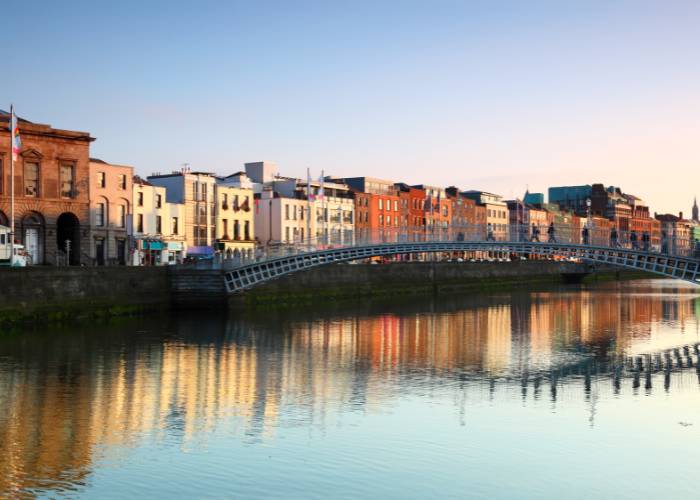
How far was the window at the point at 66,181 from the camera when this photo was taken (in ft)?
171

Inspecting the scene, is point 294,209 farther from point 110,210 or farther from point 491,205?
point 491,205

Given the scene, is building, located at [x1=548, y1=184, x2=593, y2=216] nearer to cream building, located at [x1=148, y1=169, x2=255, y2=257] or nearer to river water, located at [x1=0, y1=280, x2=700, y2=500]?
cream building, located at [x1=148, y1=169, x2=255, y2=257]

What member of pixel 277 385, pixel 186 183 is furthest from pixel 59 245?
pixel 277 385

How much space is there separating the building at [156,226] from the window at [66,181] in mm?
8501

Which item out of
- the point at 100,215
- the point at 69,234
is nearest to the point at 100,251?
the point at 100,215

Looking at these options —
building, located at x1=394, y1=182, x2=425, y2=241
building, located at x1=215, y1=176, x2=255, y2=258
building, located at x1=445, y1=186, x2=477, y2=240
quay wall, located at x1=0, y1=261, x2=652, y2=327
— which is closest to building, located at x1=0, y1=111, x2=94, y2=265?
quay wall, located at x1=0, y1=261, x2=652, y2=327

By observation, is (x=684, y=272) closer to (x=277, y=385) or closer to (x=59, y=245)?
(x=277, y=385)

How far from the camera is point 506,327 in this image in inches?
1762

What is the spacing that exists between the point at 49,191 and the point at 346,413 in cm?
3421

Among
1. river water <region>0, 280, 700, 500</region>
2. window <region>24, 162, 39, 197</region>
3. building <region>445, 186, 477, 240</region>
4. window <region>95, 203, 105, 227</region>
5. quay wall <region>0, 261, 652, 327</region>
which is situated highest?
building <region>445, 186, 477, 240</region>

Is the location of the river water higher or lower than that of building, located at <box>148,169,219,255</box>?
lower

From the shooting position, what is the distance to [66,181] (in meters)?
52.3

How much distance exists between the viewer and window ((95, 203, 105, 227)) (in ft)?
192

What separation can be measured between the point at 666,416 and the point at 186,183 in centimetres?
5370
